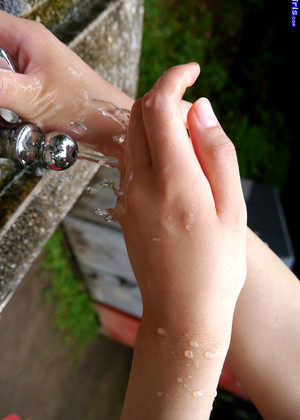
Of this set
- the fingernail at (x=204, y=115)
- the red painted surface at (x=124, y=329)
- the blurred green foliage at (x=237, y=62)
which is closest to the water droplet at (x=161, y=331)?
the fingernail at (x=204, y=115)

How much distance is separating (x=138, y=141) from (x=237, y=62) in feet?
9.99

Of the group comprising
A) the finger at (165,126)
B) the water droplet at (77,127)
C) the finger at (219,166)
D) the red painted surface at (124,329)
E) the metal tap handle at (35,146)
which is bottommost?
the red painted surface at (124,329)

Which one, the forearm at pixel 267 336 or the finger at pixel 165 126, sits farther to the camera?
the forearm at pixel 267 336

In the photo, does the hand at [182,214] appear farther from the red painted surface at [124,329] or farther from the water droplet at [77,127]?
the red painted surface at [124,329]

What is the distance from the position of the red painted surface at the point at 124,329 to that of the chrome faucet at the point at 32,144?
176cm

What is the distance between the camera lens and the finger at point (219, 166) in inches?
27.5

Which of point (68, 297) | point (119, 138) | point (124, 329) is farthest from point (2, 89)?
point (124, 329)

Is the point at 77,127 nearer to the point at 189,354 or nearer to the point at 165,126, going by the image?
the point at 165,126

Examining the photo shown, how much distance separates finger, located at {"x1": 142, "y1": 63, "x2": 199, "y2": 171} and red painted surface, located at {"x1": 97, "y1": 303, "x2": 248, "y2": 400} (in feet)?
6.19

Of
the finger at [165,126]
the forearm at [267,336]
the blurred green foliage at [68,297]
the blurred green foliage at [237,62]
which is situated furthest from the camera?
the blurred green foliage at [237,62]

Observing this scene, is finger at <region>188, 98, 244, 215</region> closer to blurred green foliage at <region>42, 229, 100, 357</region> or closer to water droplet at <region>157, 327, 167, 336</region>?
water droplet at <region>157, 327, 167, 336</region>

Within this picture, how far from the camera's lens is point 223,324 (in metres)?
0.72

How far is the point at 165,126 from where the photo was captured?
0.67 metres

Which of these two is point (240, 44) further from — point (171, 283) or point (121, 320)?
point (171, 283)
